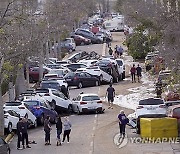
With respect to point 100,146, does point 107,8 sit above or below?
above

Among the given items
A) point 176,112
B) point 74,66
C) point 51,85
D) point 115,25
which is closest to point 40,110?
point 176,112

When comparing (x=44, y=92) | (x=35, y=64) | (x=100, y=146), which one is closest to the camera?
(x=100, y=146)

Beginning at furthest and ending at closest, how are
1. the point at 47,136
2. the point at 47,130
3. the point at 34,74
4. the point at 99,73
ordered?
the point at 34,74 → the point at 99,73 → the point at 47,136 → the point at 47,130

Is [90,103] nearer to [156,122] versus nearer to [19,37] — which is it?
[19,37]

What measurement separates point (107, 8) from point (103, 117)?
13321 centimetres

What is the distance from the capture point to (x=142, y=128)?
2661 cm

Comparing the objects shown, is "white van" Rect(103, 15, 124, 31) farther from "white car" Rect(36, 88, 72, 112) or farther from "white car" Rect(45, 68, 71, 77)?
"white car" Rect(36, 88, 72, 112)

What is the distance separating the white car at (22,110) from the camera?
1184 inches

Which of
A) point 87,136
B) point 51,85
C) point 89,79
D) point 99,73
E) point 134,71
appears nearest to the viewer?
point 87,136

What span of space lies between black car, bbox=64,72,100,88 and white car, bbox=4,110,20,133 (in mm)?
17743

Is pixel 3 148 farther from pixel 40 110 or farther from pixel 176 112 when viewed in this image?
pixel 40 110

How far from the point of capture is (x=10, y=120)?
28.6 meters

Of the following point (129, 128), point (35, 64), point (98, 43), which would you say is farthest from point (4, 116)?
point (98, 43)

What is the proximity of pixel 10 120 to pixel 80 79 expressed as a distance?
62.3ft
